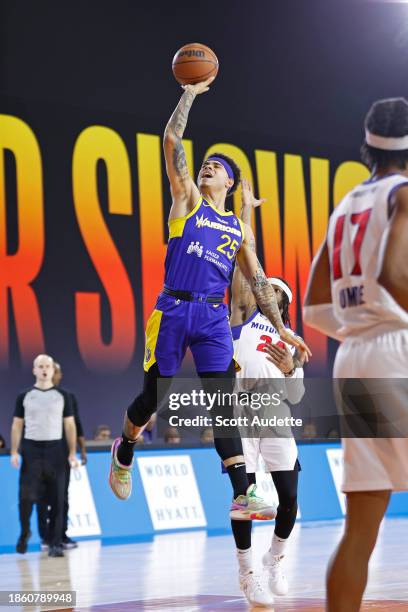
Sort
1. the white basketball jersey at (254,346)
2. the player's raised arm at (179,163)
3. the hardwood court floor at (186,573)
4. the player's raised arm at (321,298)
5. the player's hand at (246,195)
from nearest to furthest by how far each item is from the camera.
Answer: the player's raised arm at (321,298)
the player's raised arm at (179,163)
the hardwood court floor at (186,573)
the player's hand at (246,195)
the white basketball jersey at (254,346)

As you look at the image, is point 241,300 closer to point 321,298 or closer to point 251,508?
point 251,508

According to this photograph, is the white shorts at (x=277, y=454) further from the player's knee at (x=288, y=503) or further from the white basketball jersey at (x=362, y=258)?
the white basketball jersey at (x=362, y=258)

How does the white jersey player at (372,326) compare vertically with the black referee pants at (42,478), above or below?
above

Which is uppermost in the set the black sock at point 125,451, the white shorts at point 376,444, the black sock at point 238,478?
the white shorts at point 376,444

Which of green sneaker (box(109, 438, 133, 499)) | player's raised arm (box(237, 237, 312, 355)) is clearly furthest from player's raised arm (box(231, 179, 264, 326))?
green sneaker (box(109, 438, 133, 499))

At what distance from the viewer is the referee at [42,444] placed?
34.4ft

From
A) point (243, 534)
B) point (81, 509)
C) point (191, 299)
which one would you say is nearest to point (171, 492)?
point (81, 509)

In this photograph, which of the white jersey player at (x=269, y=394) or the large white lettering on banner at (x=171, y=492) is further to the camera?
the large white lettering on banner at (x=171, y=492)

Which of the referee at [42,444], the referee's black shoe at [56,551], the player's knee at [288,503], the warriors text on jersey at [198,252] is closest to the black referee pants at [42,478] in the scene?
the referee at [42,444]

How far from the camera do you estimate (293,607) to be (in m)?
5.84

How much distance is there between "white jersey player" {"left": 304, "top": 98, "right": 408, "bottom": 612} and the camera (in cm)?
337

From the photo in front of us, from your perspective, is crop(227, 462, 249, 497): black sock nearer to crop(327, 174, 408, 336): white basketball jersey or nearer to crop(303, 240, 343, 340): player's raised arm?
crop(303, 240, 343, 340): player's raised arm

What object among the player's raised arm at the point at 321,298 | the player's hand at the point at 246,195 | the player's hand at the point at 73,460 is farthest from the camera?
the player's hand at the point at 73,460

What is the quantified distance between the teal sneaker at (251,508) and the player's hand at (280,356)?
71cm
